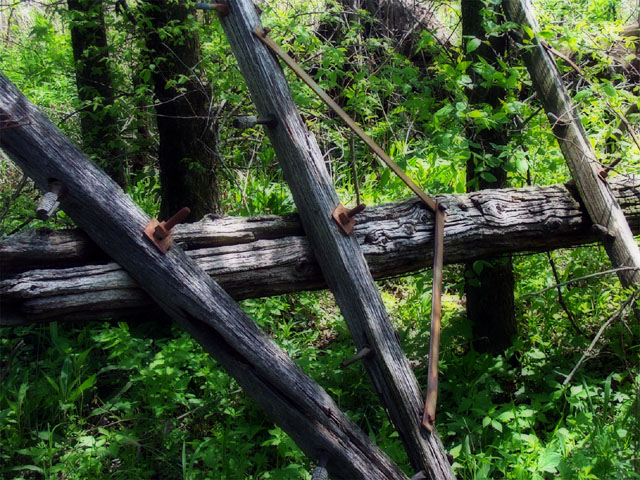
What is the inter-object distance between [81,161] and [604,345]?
10.7ft

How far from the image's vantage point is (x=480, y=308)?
3656 millimetres

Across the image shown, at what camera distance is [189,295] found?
7.30 feet

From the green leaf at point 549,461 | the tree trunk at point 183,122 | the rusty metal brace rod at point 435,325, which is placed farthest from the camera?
the tree trunk at point 183,122

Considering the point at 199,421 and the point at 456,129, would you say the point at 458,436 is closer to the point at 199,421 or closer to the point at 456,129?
the point at 199,421

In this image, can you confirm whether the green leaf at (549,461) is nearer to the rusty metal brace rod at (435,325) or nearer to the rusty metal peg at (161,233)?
the rusty metal brace rod at (435,325)

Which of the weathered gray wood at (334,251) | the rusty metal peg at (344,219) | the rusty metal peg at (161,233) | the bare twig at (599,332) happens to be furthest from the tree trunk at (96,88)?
the bare twig at (599,332)

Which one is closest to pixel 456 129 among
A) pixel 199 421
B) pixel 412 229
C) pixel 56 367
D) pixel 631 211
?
pixel 412 229

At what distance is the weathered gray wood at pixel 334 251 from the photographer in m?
Result: 2.48

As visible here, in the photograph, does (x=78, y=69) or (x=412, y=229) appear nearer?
(x=412, y=229)

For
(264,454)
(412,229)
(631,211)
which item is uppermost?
(412,229)

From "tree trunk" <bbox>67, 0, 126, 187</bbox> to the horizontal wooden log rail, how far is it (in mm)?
2096

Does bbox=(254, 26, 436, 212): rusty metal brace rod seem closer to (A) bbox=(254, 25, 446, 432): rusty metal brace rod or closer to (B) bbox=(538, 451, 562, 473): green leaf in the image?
(A) bbox=(254, 25, 446, 432): rusty metal brace rod

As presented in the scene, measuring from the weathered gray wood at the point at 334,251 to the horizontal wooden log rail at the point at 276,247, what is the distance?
155 mm

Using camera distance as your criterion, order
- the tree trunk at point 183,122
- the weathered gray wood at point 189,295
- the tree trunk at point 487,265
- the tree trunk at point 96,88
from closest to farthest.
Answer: the weathered gray wood at point 189,295
the tree trunk at point 487,265
the tree trunk at point 183,122
the tree trunk at point 96,88
